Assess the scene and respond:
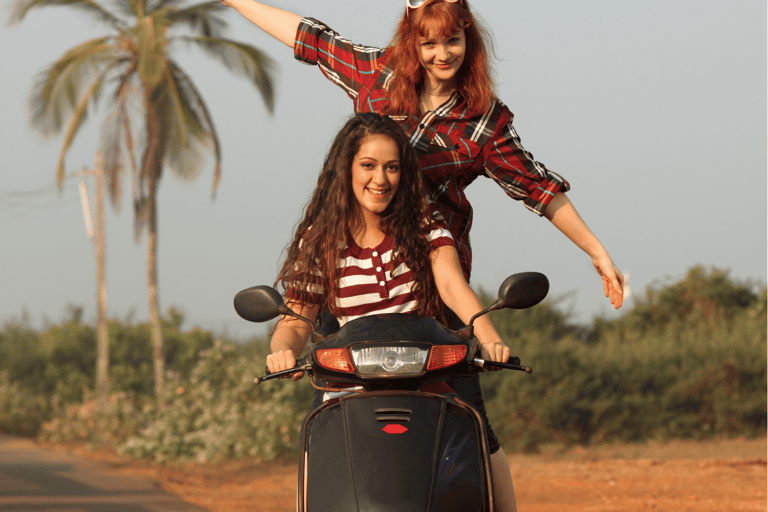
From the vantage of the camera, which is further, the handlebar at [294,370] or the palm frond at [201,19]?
the palm frond at [201,19]

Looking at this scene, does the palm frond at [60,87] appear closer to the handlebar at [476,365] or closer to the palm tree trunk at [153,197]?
the palm tree trunk at [153,197]

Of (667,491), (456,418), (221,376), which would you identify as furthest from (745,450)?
(456,418)

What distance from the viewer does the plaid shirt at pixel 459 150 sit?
2924 mm

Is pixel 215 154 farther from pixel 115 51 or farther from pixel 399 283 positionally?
pixel 399 283

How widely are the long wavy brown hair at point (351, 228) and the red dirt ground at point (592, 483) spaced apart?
4.90m

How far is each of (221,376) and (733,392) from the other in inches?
331

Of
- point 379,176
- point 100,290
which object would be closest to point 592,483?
point 379,176

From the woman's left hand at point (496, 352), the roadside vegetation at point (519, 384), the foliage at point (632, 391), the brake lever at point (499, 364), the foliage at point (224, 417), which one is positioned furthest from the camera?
the foliage at point (632, 391)

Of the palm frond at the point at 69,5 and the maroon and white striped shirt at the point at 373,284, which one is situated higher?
the palm frond at the point at 69,5

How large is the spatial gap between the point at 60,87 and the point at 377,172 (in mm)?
13078

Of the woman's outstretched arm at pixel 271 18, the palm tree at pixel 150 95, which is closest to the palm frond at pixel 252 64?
the palm tree at pixel 150 95

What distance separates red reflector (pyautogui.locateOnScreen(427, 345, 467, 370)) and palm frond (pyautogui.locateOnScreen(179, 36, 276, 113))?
41.1 feet

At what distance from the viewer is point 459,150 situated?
294 centimetres

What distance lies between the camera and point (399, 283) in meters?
2.54
